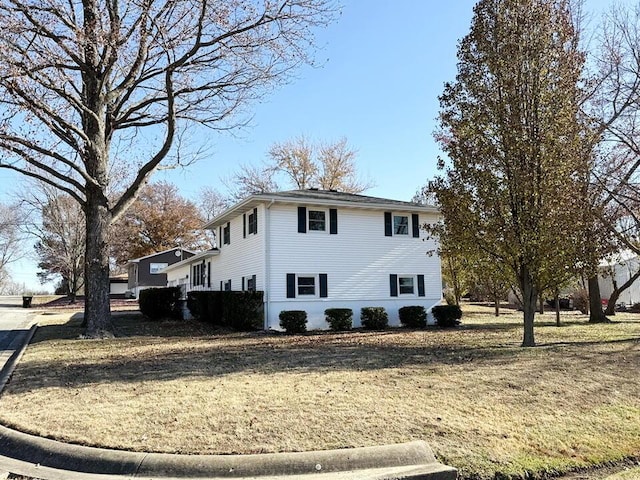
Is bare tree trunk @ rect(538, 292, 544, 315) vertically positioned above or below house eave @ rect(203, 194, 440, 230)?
below

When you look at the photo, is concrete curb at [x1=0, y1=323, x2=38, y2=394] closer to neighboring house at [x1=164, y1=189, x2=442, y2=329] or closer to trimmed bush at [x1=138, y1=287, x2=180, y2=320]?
trimmed bush at [x1=138, y1=287, x2=180, y2=320]

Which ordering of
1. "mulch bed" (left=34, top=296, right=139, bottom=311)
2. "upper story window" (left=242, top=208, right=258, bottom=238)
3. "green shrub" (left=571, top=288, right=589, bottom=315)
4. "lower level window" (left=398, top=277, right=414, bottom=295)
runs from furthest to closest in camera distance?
"mulch bed" (left=34, top=296, right=139, bottom=311), "green shrub" (left=571, top=288, right=589, bottom=315), "lower level window" (left=398, top=277, right=414, bottom=295), "upper story window" (left=242, top=208, right=258, bottom=238)

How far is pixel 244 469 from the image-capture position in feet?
14.6

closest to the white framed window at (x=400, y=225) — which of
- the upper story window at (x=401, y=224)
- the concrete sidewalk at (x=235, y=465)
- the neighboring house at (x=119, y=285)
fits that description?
the upper story window at (x=401, y=224)

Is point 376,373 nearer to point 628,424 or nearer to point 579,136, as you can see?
point 628,424

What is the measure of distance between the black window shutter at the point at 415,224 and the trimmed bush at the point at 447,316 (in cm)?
325

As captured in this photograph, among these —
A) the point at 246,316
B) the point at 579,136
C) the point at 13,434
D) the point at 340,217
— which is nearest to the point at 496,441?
the point at 13,434

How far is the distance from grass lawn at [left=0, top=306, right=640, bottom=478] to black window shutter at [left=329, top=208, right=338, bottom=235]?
7.96 meters

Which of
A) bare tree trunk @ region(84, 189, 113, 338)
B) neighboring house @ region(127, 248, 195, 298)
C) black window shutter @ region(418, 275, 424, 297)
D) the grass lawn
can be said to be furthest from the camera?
neighboring house @ region(127, 248, 195, 298)

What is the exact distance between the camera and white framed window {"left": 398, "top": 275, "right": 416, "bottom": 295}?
2033 centimetres

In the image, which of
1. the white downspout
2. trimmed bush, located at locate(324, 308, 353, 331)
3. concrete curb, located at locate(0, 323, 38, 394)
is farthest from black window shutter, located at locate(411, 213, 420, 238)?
concrete curb, located at locate(0, 323, 38, 394)

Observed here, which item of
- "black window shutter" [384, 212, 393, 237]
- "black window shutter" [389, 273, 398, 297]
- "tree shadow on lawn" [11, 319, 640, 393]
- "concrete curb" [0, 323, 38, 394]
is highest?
"black window shutter" [384, 212, 393, 237]

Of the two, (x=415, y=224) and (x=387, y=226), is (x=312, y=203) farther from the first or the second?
(x=415, y=224)

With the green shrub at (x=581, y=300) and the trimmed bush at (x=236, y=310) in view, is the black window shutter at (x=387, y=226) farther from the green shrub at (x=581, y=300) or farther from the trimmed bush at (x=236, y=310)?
the green shrub at (x=581, y=300)
